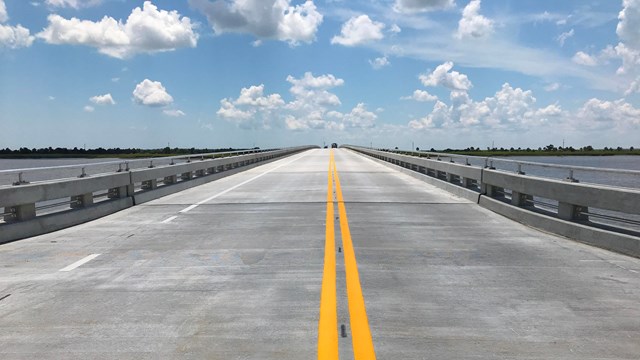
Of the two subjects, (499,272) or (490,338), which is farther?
(499,272)

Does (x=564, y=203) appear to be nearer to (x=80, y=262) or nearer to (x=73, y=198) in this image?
(x=80, y=262)

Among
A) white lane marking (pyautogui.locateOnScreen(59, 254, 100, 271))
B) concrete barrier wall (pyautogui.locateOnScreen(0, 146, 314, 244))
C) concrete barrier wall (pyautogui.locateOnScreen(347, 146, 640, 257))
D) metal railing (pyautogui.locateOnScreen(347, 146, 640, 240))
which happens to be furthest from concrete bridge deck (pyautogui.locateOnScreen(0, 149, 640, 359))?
metal railing (pyautogui.locateOnScreen(347, 146, 640, 240))

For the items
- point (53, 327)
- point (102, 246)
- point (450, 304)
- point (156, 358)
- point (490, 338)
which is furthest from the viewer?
point (102, 246)

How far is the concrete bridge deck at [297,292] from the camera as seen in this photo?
4754 millimetres

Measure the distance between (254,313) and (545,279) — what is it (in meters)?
3.89

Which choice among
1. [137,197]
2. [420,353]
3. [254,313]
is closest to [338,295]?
[254,313]

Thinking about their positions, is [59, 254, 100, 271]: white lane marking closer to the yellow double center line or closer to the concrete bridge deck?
the concrete bridge deck

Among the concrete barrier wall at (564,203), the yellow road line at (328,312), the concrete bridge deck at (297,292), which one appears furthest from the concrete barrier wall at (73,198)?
the concrete barrier wall at (564,203)

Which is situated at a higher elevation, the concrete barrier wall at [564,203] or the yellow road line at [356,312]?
the concrete barrier wall at [564,203]

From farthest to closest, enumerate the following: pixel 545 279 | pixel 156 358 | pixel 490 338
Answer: pixel 545 279 → pixel 490 338 → pixel 156 358

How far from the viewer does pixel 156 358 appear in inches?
176

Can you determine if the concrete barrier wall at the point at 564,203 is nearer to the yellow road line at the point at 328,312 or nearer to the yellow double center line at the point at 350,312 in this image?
the yellow double center line at the point at 350,312

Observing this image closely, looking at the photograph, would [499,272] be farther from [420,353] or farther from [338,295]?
Result: [420,353]

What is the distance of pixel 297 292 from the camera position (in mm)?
6355
